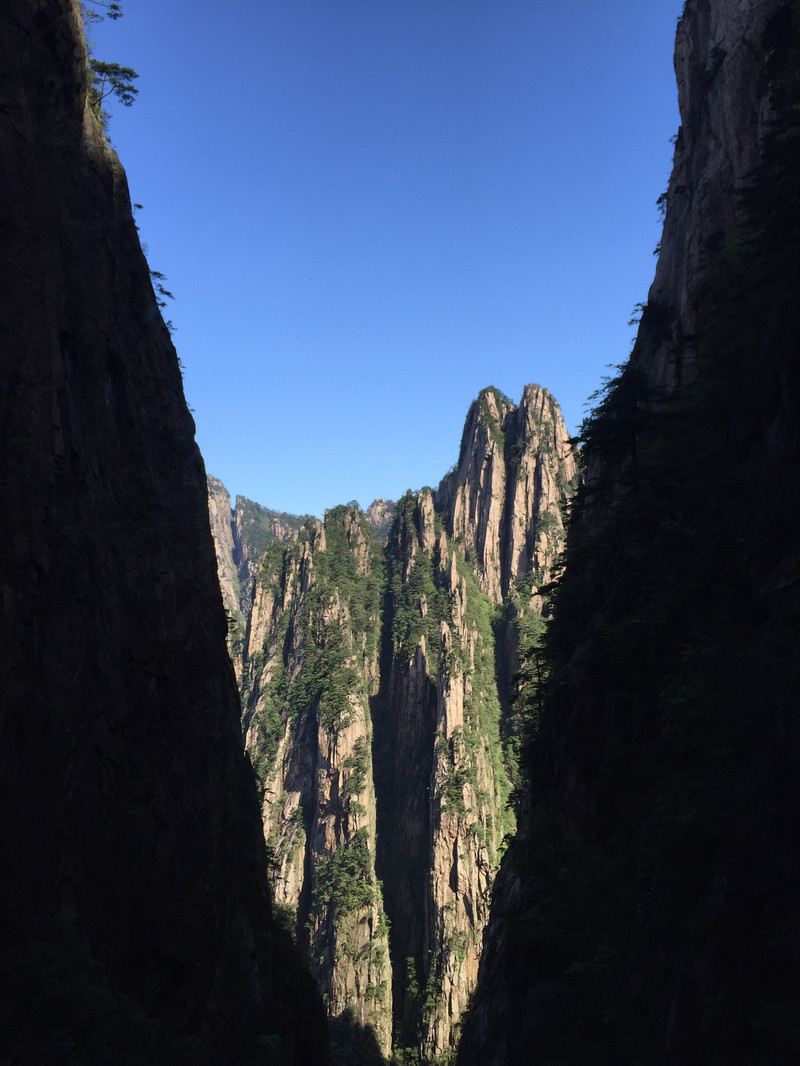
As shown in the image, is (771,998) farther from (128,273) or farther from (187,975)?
(128,273)

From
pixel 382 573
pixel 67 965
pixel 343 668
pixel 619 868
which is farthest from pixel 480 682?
pixel 67 965

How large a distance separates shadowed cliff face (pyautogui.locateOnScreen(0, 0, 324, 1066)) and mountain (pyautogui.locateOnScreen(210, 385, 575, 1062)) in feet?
157

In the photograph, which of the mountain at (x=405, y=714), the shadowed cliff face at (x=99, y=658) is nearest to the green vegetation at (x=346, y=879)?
the mountain at (x=405, y=714)

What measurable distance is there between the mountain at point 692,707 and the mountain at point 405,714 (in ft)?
149

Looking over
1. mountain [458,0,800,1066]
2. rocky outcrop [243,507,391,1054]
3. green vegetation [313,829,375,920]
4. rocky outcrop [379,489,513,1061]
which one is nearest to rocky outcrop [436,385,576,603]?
rocky outcrop [379,489,513,1061]

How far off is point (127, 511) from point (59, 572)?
224 inches

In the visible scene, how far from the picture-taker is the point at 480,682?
104m

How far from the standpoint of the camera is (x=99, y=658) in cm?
1143

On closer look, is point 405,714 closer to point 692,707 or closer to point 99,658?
point 692,707

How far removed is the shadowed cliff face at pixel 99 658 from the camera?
8711 mm

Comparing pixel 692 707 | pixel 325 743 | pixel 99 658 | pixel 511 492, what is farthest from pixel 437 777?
pixel 99 658

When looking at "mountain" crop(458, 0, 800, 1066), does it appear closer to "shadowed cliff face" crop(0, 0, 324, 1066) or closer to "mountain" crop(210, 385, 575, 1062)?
"shadowed cliff face" crop(0, 0, 324, 1066)

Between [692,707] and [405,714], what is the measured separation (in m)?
98.1

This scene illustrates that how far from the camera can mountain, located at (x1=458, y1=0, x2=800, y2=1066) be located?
9258mm
